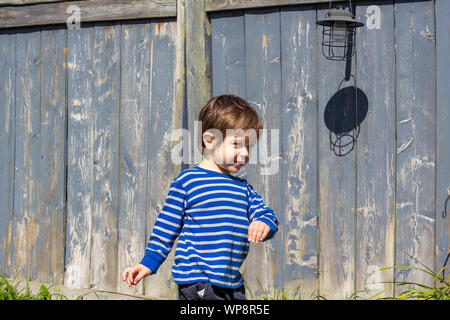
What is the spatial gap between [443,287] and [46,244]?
9.07 feet

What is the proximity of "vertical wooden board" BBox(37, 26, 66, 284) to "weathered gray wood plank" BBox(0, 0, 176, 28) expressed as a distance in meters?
0.11

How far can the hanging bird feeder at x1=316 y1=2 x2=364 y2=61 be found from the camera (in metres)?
3.51

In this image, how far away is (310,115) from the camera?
12.1 feet

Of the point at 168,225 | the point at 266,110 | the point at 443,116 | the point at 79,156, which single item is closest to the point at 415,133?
the point at 443,116

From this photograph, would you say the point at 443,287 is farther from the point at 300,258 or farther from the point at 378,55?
the point at 378,55

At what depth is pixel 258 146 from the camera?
3.78 metres

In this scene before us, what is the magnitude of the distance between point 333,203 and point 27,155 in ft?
7.54

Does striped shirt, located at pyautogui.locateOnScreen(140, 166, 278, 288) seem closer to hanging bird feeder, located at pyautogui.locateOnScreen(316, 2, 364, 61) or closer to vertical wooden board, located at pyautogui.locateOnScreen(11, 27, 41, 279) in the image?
hanging bird feeder, located at pyautogui.locateOnScreen(316, 2, 364, 61)

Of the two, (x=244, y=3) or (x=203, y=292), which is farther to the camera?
(x=244, y=3)

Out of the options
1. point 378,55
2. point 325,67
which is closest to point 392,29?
point 378,55

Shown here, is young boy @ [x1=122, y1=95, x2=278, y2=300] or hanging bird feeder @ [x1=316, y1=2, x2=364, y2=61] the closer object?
young boy @ [x1=122, y1=95, x2=278, y2=300]

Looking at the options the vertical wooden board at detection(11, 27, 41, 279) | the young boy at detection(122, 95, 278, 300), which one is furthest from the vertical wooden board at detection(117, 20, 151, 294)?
the young boy at detection(122, 95, 278, 300)

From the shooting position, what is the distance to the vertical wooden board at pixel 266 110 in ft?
12.3

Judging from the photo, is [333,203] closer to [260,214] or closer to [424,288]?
[424,288]
